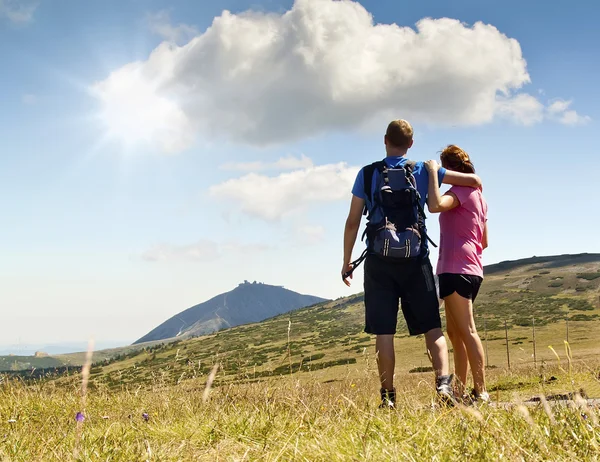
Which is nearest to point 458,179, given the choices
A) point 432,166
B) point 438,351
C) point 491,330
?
point 432,166

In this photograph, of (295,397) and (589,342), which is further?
(589,342)

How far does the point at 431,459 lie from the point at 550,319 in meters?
92.5

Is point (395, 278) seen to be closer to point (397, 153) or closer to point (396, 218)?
point (396, 218)

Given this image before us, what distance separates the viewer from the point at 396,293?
538cm

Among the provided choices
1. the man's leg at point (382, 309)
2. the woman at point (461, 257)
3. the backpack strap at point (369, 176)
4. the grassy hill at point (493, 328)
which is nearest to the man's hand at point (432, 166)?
the woman at point (461, 257)

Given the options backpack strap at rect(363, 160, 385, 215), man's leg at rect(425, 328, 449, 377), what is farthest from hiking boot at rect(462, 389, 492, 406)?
backpack strap at rect(363, 160, 385, 215)

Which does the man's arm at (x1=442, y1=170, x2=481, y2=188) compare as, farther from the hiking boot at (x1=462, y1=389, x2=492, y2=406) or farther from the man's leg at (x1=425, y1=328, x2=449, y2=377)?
the hiking boot at (x1=462, y1=389, x2=492, y2=406)

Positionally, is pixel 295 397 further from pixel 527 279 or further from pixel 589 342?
pixel 527 279

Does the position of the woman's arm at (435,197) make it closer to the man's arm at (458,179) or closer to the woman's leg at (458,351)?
the man's arm at (458,179)

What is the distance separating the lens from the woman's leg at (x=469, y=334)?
5.19 metres

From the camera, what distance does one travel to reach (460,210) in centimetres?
547

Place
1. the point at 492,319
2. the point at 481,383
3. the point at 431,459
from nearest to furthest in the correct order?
the point at 431,459 < the point at 481,383 < the point at 492,319

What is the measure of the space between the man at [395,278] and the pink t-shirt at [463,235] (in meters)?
0.15

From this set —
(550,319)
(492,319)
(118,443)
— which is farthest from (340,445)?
(492,319)
